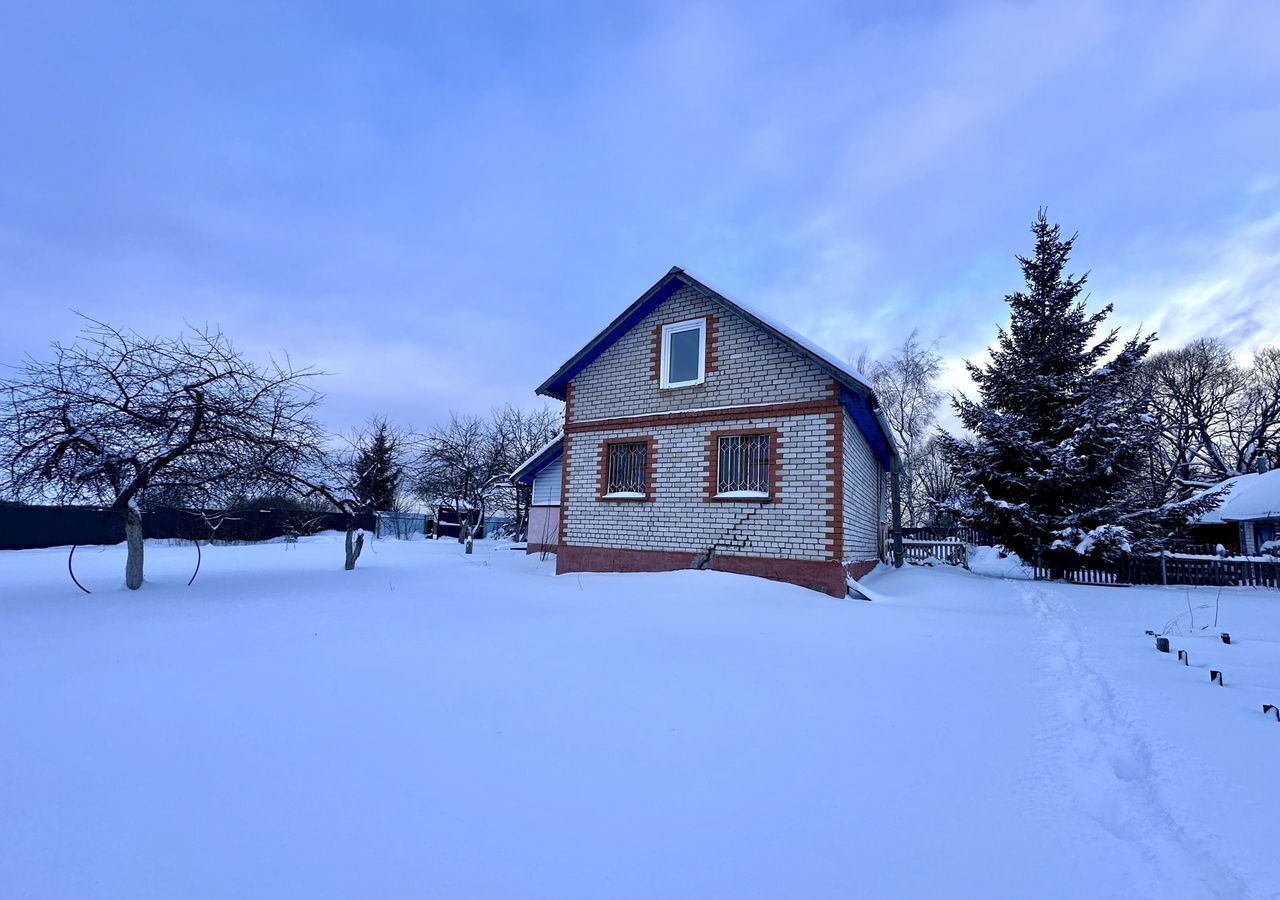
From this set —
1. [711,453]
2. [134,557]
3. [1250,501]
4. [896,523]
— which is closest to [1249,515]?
[1250,501]

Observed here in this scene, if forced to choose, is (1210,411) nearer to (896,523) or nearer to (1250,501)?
(1250,501)

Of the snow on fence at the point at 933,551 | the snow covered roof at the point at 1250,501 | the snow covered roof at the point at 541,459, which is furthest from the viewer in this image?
the snow on fence at the point at 933,551

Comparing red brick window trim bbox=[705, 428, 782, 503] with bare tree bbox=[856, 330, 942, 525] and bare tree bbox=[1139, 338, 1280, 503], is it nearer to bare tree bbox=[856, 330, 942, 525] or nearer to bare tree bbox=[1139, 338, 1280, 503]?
bare tree bbox=[856, 330, 942, 525]

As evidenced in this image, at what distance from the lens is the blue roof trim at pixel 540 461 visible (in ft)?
59.6

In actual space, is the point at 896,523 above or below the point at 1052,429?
below

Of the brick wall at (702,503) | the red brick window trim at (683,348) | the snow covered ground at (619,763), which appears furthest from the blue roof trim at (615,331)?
the snow covered ground at (619,763)

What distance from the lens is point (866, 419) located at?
1248 centimetres

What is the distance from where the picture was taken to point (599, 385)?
1312cm

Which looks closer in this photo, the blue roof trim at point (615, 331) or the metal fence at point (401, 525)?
the blue roof trim at point (615, 331)

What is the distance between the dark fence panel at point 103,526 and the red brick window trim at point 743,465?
11255 mm

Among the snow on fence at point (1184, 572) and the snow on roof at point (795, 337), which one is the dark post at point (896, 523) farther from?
the snow on roof at point (795, 337)

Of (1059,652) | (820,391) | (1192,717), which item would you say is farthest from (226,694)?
(820,391)

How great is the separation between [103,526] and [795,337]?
25746 mm

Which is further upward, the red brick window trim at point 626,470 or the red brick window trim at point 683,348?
the red brick window trim at point 683,348
